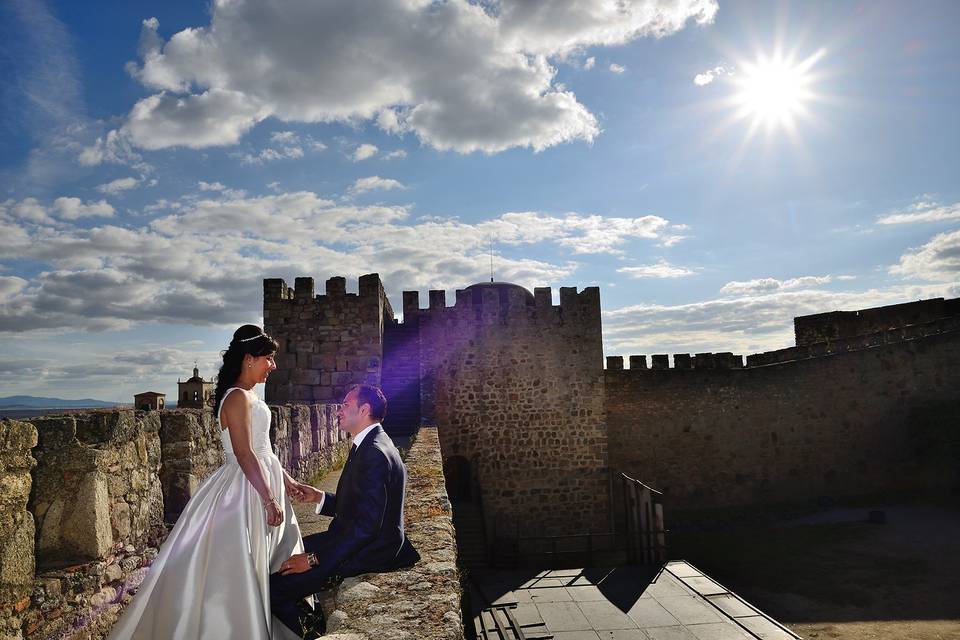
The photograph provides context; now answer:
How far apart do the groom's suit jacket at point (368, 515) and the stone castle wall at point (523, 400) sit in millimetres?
11764

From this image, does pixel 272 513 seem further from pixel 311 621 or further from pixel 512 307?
pixel 512 307

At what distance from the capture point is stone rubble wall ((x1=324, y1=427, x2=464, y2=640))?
245 centimetres

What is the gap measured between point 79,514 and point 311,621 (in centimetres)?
122

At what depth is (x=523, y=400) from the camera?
594 inches

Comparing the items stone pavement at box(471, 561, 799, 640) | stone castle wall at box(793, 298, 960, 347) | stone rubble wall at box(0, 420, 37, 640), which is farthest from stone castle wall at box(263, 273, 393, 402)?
stone castle wall at box(793, 298, 960, 347)

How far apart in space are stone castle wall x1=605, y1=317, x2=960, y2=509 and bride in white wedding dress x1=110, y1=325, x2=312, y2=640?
15.6 m

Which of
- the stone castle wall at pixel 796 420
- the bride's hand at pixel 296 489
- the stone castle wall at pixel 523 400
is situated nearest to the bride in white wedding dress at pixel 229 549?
the bride's hand at pixel 296 489

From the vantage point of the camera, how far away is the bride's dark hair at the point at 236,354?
3021mm

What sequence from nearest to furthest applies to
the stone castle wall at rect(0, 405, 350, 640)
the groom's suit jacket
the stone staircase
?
the stone castle wall at rect(0, 405, 350, 640) < the groom's suit jacket < the stone staircase

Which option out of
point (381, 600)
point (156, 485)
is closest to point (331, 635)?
point (381, 600)

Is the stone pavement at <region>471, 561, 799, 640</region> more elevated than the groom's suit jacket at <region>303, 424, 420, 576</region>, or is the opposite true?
the groom's suit jacket at <region>303, 424, 420, 576</region>

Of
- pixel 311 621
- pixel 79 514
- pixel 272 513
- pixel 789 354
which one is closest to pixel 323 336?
pixel 79 514

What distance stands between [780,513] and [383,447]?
1854cm

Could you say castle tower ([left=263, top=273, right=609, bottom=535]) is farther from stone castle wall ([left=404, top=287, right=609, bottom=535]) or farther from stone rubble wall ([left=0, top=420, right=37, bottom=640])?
stone rubble wall ([left=0, top=420, right=37, bottom=640])
